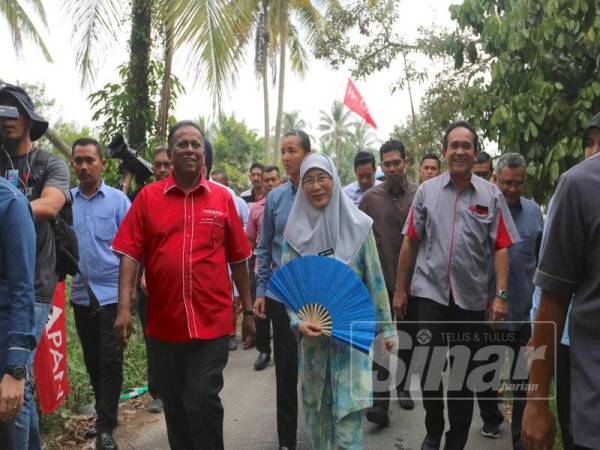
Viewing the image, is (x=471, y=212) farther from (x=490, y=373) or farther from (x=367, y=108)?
(x=367, y=108)

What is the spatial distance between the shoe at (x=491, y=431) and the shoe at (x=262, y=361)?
272cm

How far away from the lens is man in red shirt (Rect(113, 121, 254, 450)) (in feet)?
12.6

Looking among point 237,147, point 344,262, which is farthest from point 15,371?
point 237,147

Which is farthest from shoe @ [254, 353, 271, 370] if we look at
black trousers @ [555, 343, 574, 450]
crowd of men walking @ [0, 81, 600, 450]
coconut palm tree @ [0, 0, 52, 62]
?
coconut palm tree @ [0, 0, 52, 62]

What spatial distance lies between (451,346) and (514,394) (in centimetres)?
71

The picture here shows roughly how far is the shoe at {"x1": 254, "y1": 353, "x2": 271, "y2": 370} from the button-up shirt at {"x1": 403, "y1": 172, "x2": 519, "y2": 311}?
3.08 m

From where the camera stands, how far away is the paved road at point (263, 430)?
5.06 m

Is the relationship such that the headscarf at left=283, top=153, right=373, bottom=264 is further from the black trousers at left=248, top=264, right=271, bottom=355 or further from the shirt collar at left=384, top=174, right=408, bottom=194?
the black trousers at left=248, top=264, right=271, bottom=355

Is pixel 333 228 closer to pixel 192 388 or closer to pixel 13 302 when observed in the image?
pixel 192 388

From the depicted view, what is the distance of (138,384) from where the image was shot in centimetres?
676

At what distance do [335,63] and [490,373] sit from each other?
11.9 m

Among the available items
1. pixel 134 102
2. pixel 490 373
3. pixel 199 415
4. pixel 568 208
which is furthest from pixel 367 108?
pixel 568 208

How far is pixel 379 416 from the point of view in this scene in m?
5.35

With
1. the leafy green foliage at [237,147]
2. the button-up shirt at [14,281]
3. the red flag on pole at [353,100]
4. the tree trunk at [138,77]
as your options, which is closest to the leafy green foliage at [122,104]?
the tree trunk at [138,77]
